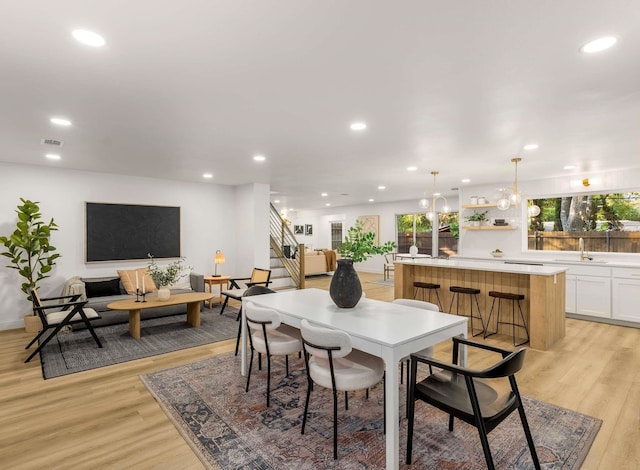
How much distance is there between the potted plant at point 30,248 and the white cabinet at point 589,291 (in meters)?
8.10

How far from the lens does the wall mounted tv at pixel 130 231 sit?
577 cm

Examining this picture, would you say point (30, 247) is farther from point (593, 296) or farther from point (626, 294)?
point (626, 294)

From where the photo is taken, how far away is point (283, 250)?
8.77m

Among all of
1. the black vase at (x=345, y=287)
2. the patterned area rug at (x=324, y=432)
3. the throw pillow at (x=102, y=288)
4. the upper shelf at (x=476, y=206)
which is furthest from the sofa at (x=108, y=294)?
Answer: the upper shelf at (x=476, y=206)

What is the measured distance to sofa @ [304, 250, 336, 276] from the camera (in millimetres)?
10758

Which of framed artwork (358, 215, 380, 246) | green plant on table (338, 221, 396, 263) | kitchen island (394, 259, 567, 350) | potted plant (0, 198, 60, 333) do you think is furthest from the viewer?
framed artwork (358, 215, 380, 246)

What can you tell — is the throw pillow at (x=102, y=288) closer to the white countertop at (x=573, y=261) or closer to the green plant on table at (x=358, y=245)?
the green plant on table at (x=358, y=245)

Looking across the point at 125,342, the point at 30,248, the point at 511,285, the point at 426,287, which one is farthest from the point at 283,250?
the point at 511,285

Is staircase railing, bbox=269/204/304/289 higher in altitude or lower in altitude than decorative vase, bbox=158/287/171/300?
higher

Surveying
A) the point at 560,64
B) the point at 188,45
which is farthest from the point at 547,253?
the point at 188,45

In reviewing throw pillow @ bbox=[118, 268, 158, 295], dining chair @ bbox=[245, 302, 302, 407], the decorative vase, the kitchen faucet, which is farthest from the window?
dining chair @ bbox=[245, 302, 302, 407]

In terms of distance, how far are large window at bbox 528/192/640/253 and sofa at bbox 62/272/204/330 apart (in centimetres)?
663

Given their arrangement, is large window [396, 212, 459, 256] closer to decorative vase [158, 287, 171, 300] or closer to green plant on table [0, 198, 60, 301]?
decorative vase [158, 287, 171, 300]

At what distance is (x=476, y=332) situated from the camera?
4.97m
